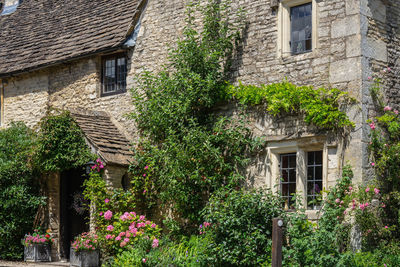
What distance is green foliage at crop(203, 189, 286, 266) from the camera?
9680 millimetres

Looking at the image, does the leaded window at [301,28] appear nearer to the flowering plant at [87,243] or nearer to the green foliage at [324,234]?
the green foliage at [324,234]

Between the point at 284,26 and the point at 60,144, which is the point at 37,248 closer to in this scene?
the point at 60,144

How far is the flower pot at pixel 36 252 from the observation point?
42.4ft

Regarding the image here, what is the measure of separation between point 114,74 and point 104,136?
2.06 metres

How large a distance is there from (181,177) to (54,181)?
4142 mm

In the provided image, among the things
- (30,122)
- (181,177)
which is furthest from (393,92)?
(30,122)

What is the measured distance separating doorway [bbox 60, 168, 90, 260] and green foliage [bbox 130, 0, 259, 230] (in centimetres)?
185

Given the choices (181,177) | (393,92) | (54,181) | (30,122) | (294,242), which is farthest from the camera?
(30,122)

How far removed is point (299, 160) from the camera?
10.5m

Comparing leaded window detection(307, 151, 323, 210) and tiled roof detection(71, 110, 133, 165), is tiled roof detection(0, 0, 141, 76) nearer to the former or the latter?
tiled roof detection(71, 110, 133, 165)

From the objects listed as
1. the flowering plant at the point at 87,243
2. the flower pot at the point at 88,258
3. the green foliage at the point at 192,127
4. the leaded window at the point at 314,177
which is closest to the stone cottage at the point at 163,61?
the leaded window at the point at 314,177

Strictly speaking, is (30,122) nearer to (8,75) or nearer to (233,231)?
(8,75)

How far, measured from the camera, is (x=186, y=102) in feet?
38.6

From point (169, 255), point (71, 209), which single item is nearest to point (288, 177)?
point (169, 255)
